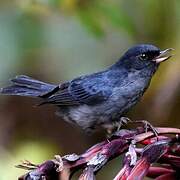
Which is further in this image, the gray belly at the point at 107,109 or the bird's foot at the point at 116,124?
the gray belly at the point at 107,109

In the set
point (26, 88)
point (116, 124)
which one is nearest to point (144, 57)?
point (116, 124)

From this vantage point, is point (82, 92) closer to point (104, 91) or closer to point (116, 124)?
point (104, 91)

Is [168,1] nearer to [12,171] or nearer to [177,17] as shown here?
[177,17]

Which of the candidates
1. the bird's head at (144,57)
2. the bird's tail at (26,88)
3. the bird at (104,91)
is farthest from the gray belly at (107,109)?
the bird's tail at (26,88)

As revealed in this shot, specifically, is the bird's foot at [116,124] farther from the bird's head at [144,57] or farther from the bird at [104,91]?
the bird's head at [144,57]

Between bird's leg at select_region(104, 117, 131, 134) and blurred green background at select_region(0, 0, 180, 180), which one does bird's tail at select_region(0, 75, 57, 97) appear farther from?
bird's leg at select_region(104, 117, 131, 134)

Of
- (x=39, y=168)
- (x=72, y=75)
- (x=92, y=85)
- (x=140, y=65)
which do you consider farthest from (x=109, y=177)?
(x=39, y=168)
